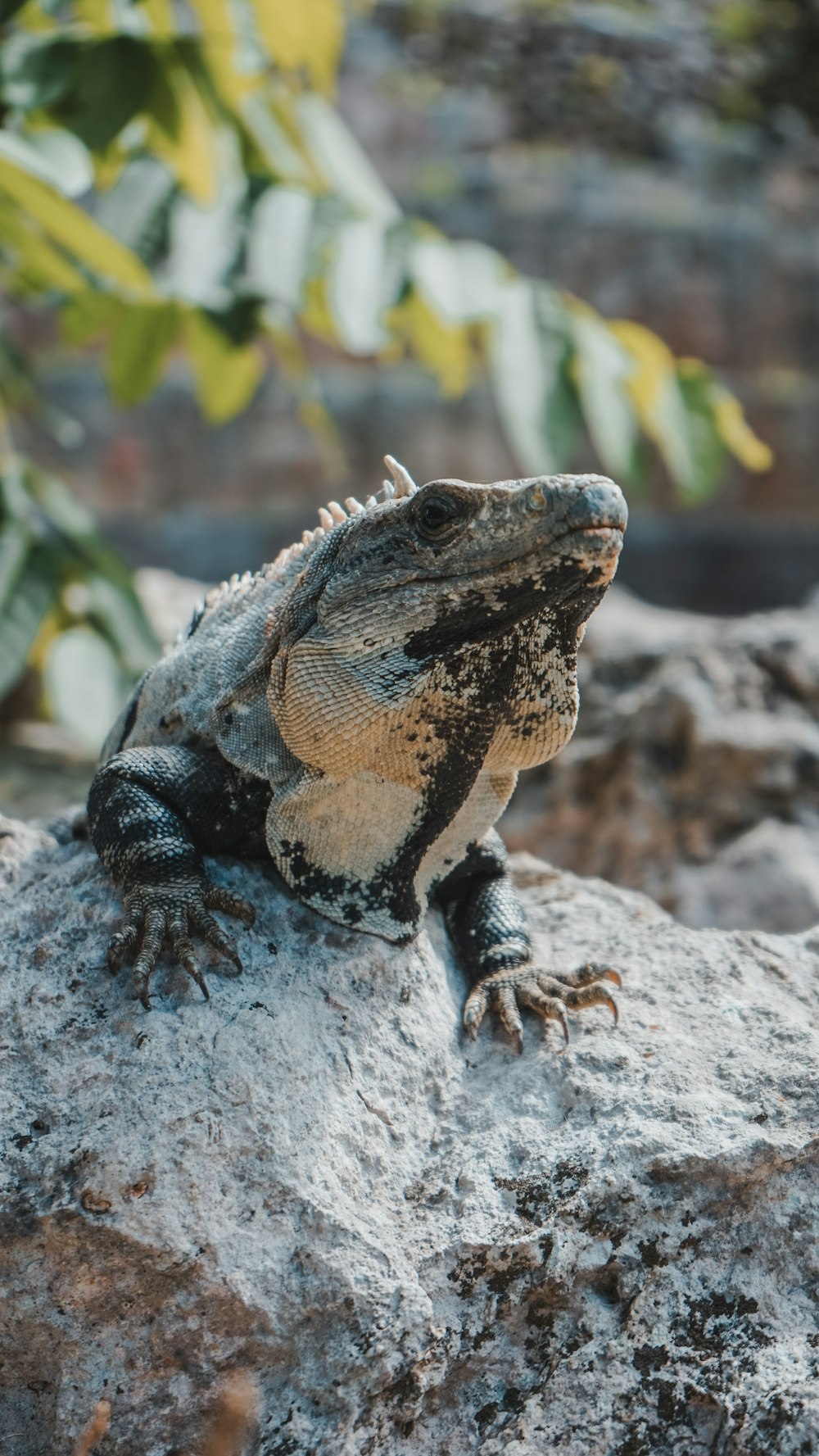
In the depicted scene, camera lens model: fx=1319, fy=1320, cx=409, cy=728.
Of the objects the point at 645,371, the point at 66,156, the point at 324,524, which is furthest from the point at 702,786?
the point at 66,156

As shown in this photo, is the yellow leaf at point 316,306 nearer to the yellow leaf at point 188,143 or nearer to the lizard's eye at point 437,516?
the yellow leaf at point 188,143

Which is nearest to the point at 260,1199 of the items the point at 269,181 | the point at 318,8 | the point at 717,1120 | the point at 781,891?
the point at 717,1120

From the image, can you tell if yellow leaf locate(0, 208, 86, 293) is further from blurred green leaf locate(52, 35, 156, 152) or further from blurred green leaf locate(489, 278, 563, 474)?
blurred green leaf locate(489, 278, 563, 474)

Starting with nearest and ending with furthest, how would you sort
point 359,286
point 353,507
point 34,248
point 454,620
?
1. point 454,620
2. point 353,507
3. point 34,248
4. point 359,286

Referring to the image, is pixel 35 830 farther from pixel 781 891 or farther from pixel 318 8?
pixel 318 8

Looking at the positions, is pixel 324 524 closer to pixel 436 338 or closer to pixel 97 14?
pixel 436 338

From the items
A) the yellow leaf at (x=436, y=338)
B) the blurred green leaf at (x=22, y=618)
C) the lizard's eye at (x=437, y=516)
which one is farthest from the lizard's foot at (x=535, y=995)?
the yellow leaf at (x=436, y=338)

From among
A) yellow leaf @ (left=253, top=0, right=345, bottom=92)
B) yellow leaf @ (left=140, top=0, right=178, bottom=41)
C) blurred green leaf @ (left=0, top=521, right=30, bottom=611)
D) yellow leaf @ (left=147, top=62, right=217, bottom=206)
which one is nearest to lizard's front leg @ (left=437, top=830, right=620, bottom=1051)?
blurred green leaf @ (left=0, top=521, right=30, bottom=611)

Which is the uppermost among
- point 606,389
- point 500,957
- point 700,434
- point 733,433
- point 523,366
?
point 500,957
